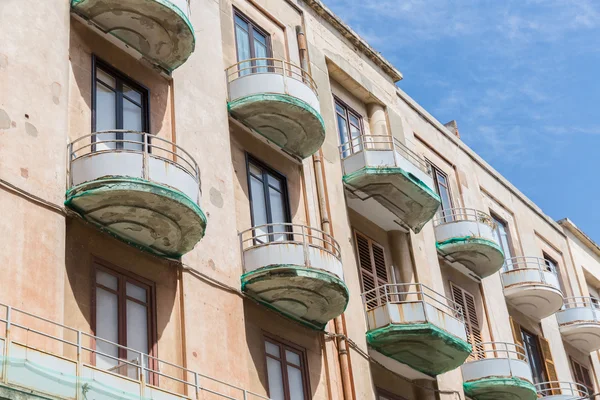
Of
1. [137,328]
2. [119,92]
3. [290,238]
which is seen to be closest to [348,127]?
[290,238]

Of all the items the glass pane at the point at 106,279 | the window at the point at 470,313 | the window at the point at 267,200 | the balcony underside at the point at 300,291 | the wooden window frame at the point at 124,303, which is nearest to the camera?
the wooden window frame at the point at 124,303

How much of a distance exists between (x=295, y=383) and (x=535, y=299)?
15.1m

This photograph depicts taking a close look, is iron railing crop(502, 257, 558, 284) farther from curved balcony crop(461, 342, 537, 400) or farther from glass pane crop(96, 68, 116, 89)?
glass pane crop(96, 68, 116, 89)

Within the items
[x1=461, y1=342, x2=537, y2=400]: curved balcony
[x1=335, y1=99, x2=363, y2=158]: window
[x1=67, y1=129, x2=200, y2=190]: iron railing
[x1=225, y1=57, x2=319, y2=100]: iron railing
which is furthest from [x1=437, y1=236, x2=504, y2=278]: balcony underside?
[x1=67, y1=129, x2=200, y2=190]: iron railing

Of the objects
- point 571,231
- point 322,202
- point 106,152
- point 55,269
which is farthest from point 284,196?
point 571,231

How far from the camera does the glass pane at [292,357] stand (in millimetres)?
23578

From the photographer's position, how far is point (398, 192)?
29078 millimetres

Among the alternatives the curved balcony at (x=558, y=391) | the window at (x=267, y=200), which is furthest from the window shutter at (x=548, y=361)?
the window at (x=267, y=200)

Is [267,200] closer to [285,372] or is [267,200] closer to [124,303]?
[285,372]

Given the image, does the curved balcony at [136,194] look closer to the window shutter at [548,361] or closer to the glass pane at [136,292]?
the glass pane at [136,292]

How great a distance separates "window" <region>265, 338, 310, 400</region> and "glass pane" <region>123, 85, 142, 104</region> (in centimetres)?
596

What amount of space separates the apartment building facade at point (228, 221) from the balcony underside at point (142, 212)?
4 centimetres

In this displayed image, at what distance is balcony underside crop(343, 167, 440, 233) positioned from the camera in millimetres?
28438

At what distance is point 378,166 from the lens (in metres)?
28.5
